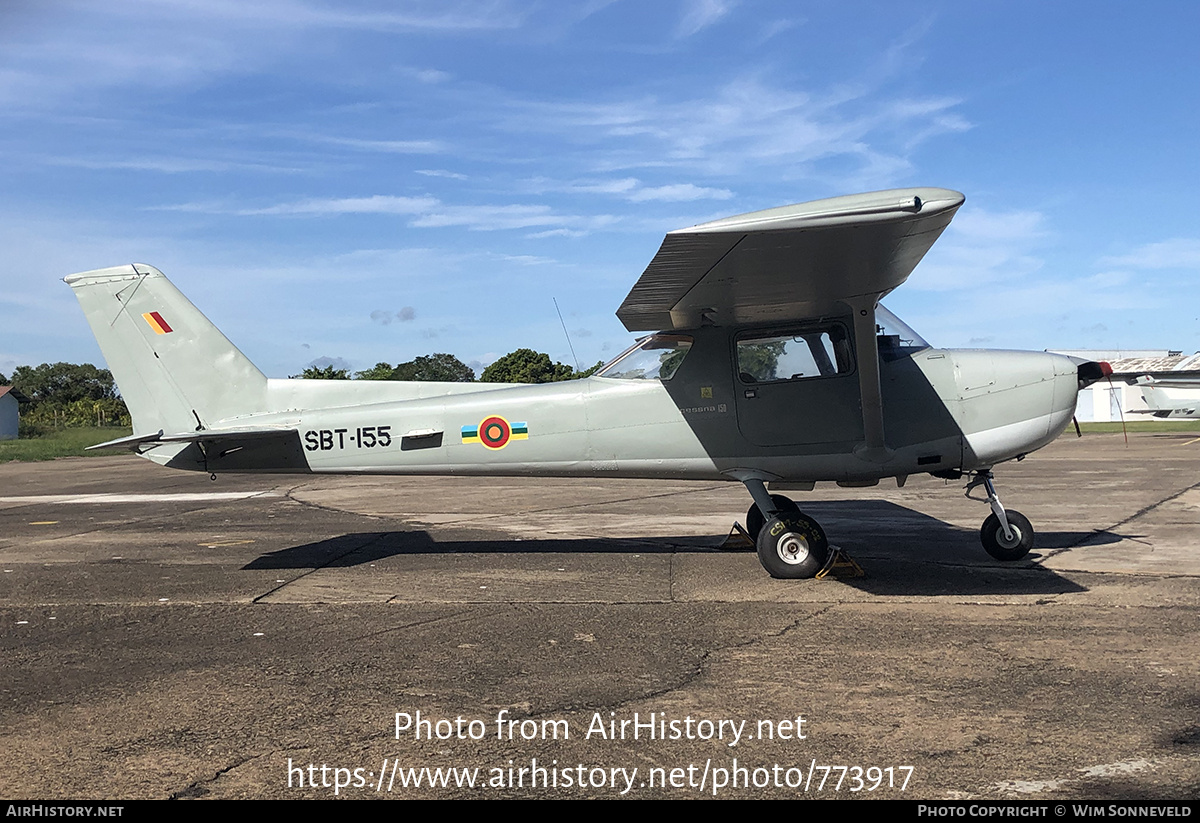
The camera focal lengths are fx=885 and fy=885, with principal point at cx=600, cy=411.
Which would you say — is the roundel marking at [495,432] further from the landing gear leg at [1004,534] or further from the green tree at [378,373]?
the green tree at [378,373]

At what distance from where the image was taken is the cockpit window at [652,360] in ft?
27.2

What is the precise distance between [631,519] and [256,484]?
38.5 feet

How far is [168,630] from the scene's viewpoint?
6211mm

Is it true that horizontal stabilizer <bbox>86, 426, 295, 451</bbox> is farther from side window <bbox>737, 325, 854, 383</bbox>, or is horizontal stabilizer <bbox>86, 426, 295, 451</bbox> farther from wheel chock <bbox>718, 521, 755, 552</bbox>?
wheel chock <bbox>718, 521, 755, 552</bbox>

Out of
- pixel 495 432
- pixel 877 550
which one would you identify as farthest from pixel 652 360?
pixel 877 550

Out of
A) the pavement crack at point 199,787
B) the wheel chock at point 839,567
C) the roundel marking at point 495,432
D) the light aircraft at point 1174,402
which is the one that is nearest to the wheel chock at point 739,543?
the wheel chock at point 839,567

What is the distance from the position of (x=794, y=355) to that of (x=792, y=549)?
175 centimetres

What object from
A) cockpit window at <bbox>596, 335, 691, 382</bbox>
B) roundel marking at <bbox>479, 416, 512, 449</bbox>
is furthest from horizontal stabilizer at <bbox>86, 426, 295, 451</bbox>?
cockpit window at <bbox>596, 335, 691, 382</bbox>

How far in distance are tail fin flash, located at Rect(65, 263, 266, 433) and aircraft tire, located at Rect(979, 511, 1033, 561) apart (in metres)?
7.21

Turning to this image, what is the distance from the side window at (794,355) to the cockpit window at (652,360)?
57 cm

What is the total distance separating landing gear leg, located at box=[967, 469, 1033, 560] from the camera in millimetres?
8148

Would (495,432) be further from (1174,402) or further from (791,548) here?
(1174,402)

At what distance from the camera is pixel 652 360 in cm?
841

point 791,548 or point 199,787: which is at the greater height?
point 791,548
